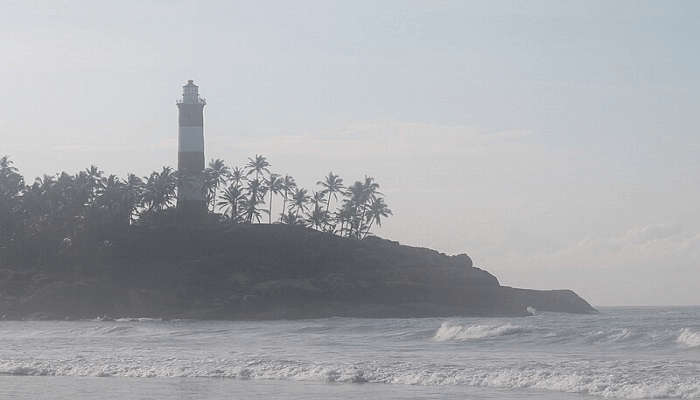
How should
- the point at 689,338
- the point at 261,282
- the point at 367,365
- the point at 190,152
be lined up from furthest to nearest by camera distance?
the point at 190,152 → the point at 261,282 → the point at 689,338 → the point at 367,365

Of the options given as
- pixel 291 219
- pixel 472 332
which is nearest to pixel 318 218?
pixel 291 219

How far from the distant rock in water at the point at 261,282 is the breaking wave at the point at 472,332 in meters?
24.5

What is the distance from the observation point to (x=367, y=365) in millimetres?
28969

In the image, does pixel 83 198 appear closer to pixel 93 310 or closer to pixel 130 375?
pixel 93 310

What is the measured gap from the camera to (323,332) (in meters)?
47.4

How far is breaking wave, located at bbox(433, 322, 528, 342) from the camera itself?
4153 cm

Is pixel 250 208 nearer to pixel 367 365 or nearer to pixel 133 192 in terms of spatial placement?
pixel 133 192

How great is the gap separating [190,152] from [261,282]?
496 inches

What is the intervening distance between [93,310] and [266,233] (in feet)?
62.2

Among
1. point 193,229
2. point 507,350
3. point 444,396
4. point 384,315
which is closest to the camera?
point 444,396

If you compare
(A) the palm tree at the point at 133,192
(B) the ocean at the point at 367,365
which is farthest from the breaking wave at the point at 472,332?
(A) the palm tree at the point at 133,192

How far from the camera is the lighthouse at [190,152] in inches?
3051

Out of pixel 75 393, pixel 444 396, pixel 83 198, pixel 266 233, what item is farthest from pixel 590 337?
pixel 83 198

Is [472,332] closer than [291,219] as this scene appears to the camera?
Yes
